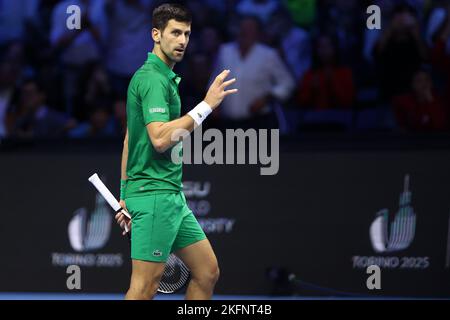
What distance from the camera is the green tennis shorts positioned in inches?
228

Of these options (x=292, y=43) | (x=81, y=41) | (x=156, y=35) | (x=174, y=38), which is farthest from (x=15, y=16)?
(x=174, y=38)

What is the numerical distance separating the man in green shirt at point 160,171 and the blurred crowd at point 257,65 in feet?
12.7

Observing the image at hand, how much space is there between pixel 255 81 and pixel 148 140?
4.46 meters

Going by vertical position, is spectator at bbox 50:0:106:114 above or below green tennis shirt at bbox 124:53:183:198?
above

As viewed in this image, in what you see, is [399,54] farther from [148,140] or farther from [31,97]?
[148,140]

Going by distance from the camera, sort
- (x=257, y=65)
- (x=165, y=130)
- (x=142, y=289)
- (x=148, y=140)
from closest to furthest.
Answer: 1. (x=165, y=130)
2. (x=142, y=289)
3. (x=148, y=140)
4. (x=257, y=65)

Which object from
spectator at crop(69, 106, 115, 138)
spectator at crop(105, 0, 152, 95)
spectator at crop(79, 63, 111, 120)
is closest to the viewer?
spectator at crop(69, 106, 115, 138)

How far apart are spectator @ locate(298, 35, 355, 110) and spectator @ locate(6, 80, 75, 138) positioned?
232 cm

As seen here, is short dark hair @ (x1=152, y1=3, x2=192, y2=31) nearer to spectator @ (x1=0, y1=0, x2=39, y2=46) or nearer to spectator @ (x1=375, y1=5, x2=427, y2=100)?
spectator @ (x1=375, y1=5, x2=427, y2=100)

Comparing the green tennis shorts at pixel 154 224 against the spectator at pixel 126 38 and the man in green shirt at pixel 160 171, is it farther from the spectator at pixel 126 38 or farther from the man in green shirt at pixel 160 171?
the spectator at pixel 126 38

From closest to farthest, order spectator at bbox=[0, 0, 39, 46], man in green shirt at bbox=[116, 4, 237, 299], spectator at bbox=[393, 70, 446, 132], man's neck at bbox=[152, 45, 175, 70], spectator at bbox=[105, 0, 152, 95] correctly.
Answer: man in green shirt at bbox=[116, 4, 237, 299] < man's neck at bbox=[152, 45, 175, 70] < spectator at bbox=[393, 70, 446, 132] < spectator at bbox=[105, 0, 152, 95] < spectator at bbox=[0, 0, 39, 46]

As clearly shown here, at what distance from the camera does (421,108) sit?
31.7ft

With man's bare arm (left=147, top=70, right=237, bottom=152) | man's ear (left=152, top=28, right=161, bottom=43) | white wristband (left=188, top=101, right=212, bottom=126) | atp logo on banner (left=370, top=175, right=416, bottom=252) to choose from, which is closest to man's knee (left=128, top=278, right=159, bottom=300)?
man's bare arm (left=147, top=70, right=237, bottom=152)
